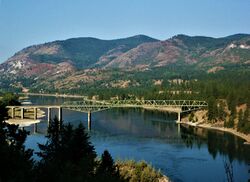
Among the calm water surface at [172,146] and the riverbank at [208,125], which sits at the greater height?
the riverbank at [208,125]

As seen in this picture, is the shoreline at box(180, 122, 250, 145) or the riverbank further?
the riverbank

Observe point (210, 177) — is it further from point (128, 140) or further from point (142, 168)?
point (128, 140)

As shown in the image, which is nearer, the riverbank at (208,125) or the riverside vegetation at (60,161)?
the riverside vegetation at (60,161)

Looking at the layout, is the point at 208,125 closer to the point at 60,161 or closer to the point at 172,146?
the point at 172,146

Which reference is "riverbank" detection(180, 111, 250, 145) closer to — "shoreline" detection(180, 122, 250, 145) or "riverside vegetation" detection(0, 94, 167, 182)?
"shoreline" detection(180, 122, 250, 145)

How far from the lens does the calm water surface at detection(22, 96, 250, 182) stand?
3162 inches

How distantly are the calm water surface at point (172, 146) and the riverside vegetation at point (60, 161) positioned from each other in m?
14.3

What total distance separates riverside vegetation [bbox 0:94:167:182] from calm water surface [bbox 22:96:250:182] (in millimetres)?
14324

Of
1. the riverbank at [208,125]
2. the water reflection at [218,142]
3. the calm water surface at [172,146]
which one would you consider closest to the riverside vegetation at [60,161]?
the calm water surface at [172,146]

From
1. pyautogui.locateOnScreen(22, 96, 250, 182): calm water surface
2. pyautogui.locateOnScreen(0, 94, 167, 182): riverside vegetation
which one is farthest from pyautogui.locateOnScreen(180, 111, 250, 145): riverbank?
pyautogui.locateOnScreen(0, 94, 167, 182): riverside vegetation

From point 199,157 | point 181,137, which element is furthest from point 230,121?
point 199,157

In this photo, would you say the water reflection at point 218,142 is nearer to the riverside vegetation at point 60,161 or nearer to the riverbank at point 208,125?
the riverbank at point 208,125

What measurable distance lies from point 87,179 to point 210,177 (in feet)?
165

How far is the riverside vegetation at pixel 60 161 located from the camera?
94.5 feet
